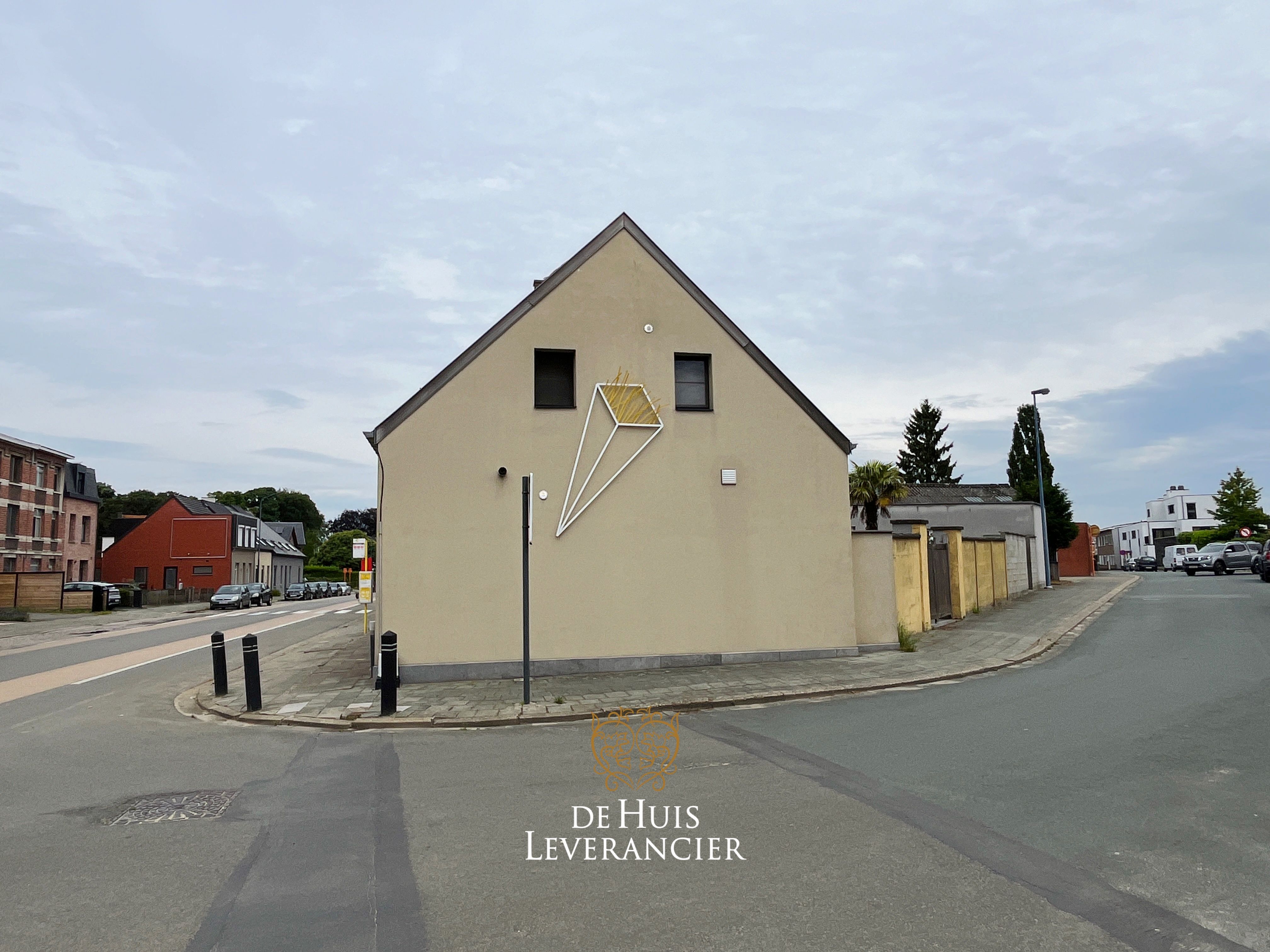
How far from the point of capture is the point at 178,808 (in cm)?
666

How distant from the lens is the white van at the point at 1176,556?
199 ft

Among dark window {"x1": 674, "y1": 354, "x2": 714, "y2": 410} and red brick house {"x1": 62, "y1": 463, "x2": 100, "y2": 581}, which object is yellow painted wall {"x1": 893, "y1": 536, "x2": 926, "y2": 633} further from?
red brick house {"x1": 62, "y1": 463, "x2": 100, "y2": 581}

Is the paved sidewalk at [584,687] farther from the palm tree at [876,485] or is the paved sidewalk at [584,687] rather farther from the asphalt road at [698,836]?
the palm tree at [876,485]

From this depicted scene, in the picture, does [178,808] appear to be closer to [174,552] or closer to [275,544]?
[174,552]

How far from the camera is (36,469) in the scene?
49.5 metres

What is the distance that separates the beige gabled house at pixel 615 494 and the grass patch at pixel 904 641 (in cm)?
89

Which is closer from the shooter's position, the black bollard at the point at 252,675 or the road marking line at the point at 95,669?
the black bollard at the point at 252,675

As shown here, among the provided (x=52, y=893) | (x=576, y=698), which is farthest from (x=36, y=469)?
(x=52, y=893)

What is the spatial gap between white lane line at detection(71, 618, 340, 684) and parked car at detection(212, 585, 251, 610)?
17.7 metres

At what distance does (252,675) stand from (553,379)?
650 centimetres

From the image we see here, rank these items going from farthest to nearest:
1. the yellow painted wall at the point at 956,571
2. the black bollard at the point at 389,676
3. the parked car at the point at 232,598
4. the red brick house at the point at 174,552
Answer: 1. the red brick house at the point at 174,552
2. the parked car at the point at 232,598
3. the yellow painted wall at the point at 956,571
4. the black bollard at the point at 389,676

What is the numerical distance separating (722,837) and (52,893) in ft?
12.9

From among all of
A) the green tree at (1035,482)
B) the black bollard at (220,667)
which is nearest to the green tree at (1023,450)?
the green tree at (1035,482)

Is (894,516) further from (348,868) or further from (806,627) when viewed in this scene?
(348,868)
